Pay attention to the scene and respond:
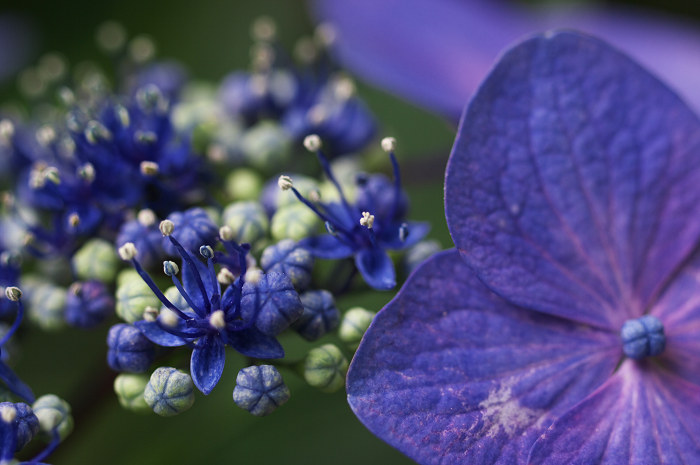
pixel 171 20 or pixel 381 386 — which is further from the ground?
pixel 381 386

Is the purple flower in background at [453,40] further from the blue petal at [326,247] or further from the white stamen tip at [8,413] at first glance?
the white stamen tip at [8,413]

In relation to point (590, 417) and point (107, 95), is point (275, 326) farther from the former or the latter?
point (107, 95)

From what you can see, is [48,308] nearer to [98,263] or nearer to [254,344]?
[98,263]

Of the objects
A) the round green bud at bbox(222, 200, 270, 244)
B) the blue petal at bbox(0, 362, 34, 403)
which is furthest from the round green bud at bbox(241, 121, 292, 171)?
the blue petal at bbox(0, 362, 34, 403)

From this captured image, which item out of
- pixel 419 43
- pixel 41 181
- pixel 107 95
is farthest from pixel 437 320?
pixel 419 43

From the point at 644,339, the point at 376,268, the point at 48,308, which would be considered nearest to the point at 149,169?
the point at 48,308

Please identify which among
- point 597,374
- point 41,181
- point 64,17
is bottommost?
point 64,17

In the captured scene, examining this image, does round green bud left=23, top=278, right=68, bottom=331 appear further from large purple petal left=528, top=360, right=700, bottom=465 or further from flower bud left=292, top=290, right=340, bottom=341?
large purple petal left=528, top=360, right=700, bottom=465

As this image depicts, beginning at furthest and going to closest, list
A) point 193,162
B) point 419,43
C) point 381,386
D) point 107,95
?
point 419,43 < point 107,95 < point 193,162 < point 381,386

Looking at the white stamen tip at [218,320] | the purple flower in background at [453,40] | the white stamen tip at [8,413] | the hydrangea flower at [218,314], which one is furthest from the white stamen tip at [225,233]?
the purple flower in background at [453,40]
